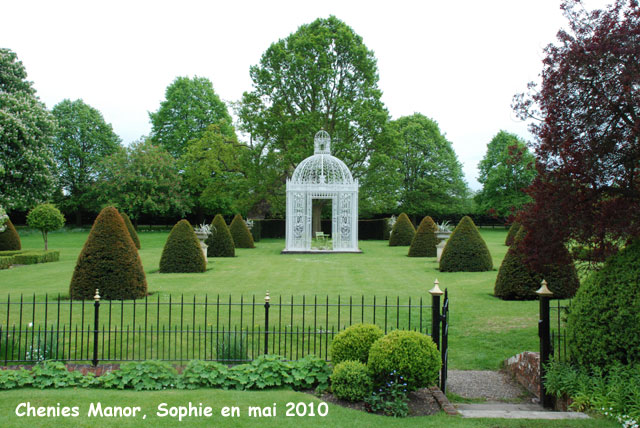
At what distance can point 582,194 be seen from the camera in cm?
547

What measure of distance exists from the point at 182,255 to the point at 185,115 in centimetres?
3020

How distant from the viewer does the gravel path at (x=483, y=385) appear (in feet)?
18.7

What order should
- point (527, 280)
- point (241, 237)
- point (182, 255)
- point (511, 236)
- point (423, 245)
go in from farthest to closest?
1. point (241, 237)
2. point (423, 245)
3. point (182, 255)
4. point (511, 236)
5. point (527, 280)

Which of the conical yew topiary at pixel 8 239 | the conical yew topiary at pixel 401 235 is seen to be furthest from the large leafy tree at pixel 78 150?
the conical yew topiary at pixel 401 235

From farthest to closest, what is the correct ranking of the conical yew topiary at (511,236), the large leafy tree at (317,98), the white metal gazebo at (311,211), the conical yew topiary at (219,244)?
the large leafy tree at (317,98) < the white metal gazebo at (311,211) < the conical yew topiary at (219,244) < the conical yew topiary at (511,236)

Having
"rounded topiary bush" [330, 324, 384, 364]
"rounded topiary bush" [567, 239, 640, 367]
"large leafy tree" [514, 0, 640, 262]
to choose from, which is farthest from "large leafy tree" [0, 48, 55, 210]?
"rounded topiary bush" [567, 239, 640, 367]

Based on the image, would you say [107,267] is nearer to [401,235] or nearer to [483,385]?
[483,385]

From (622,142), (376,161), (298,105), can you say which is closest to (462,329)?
(622,142)

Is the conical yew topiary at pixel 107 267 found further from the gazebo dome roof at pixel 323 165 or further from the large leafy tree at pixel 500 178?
the large leafy tree at pixel 500 178

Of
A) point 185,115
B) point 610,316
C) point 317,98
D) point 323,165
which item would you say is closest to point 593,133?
point 610,316

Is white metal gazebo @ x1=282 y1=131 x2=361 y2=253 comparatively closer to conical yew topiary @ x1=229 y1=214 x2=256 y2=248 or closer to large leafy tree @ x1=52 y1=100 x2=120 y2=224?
conical yew topiary @ x1=229 y1=214 x2=256 y2=248

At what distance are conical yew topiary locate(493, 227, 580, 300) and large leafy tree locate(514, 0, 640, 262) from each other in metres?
4.89

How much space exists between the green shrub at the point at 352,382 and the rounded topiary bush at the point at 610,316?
7.11 feet

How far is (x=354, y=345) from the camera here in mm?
5375
